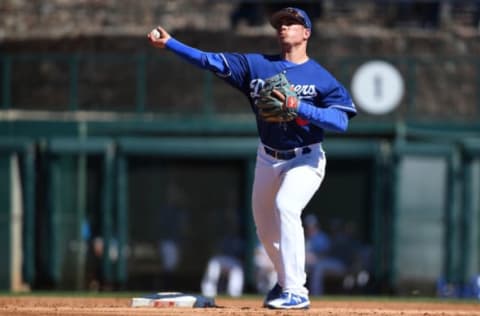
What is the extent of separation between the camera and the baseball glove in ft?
20.9

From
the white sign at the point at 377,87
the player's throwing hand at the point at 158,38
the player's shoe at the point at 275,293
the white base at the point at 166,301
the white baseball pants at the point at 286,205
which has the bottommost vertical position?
the white base at the point at 166,301

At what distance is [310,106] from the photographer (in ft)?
21.2

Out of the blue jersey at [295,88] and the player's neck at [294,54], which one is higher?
the player's neck at [294,54]

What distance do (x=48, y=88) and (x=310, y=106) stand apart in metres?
9.54

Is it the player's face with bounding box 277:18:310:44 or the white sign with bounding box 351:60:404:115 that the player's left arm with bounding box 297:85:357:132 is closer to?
the player's face with bounding box 277:18:310:44

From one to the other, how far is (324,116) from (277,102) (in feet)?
0.96

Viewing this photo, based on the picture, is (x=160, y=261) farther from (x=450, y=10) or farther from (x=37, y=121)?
(x=450, y=10)

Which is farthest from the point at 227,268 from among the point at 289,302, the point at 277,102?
the point at 277,102

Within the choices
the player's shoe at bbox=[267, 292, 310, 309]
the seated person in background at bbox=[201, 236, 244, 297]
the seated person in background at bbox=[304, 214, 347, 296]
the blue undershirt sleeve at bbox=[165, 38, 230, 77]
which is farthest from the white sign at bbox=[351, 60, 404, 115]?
the player's shoe at bbox=[267, 292, 310, 309]

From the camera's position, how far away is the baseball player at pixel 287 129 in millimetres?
6602

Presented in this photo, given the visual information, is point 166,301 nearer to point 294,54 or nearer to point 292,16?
point 294,54

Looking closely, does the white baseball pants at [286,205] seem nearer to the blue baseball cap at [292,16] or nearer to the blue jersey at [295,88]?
the blue jersey at [295,88]

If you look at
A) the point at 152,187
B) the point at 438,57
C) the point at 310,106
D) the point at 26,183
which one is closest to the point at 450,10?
the point at 438,57

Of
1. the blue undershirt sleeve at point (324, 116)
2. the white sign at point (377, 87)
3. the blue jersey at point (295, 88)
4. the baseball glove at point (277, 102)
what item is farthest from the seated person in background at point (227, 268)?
the baseball glove at point (277, 102)
